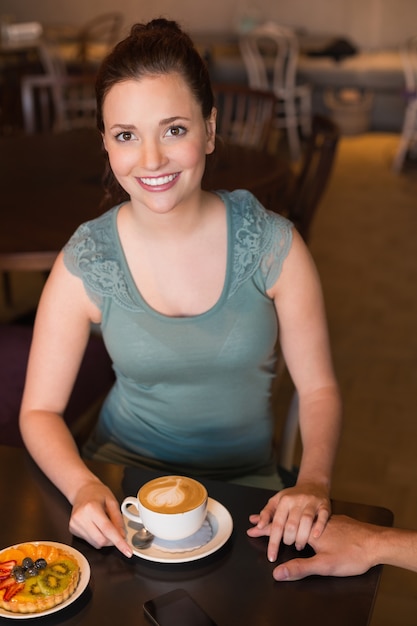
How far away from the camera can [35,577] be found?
3.45 ft

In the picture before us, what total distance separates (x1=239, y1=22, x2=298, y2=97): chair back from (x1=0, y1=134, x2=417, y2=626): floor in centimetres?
102

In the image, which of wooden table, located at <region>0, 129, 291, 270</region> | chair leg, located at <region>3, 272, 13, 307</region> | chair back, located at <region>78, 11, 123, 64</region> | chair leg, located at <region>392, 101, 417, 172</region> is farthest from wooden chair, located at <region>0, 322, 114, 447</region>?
chair back, located at <region>78, 11, 123, 64</region>

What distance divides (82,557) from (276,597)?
0.84ft

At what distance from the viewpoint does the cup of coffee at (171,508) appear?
111 cm

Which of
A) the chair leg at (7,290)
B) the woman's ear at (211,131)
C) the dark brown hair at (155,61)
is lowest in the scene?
the chair leg at (7,290)

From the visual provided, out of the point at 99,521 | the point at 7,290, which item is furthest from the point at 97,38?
the point at 99,521

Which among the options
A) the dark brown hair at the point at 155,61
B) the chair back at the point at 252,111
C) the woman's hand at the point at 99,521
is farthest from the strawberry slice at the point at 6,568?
the chair back at the point at 252,111

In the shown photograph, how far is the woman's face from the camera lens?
1400mm

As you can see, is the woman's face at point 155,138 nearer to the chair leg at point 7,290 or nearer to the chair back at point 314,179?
the chair back at point 314,179

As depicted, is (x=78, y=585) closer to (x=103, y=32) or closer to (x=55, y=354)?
(x=55, y=354)

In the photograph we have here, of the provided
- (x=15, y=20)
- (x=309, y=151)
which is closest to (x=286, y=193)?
(x=309, y=151)

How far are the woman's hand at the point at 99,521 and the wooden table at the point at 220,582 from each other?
1 cm

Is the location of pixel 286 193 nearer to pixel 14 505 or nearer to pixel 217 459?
pixel 217 459

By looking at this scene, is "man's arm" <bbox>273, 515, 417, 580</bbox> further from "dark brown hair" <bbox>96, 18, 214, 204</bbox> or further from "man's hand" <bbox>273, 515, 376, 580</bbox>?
"dark brown hair" <bbox>96, 18, 214, 204</bbox>
